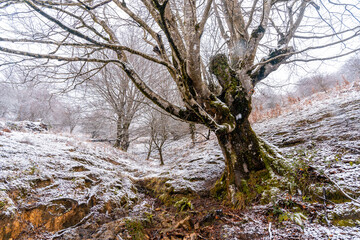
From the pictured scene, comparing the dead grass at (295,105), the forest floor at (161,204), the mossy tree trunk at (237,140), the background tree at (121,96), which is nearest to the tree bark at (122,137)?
the background tree at (121,96)

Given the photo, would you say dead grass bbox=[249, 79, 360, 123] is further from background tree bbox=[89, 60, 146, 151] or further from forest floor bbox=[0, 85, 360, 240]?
background tree bbox=[89, 60, 146, 151]

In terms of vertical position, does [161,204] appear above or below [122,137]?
below

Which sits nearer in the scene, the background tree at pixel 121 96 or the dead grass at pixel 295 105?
the dead grass at pixel 295 105

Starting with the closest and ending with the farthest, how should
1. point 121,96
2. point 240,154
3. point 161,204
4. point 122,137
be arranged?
point 240,154, point 161,204, point 122,137, point 121,96

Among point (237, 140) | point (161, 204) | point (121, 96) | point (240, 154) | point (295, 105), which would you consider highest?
point (121, 96)

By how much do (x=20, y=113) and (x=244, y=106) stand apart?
947 inches

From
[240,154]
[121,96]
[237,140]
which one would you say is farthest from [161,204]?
[121,96]

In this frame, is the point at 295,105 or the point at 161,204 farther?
the point at 295,105

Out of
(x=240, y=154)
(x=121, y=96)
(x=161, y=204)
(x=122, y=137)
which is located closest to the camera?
(x=240, y=154)

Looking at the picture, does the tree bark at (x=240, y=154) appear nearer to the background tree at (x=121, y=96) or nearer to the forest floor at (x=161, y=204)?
the forest floor at (x=161, y=204)

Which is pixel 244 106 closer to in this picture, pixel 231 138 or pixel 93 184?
pixel 231 138

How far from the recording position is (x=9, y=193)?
2.16 metres

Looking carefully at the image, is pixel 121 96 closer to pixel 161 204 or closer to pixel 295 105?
pixel 161 204

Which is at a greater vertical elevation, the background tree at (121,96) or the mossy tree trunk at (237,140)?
the background tree at (121,96)
